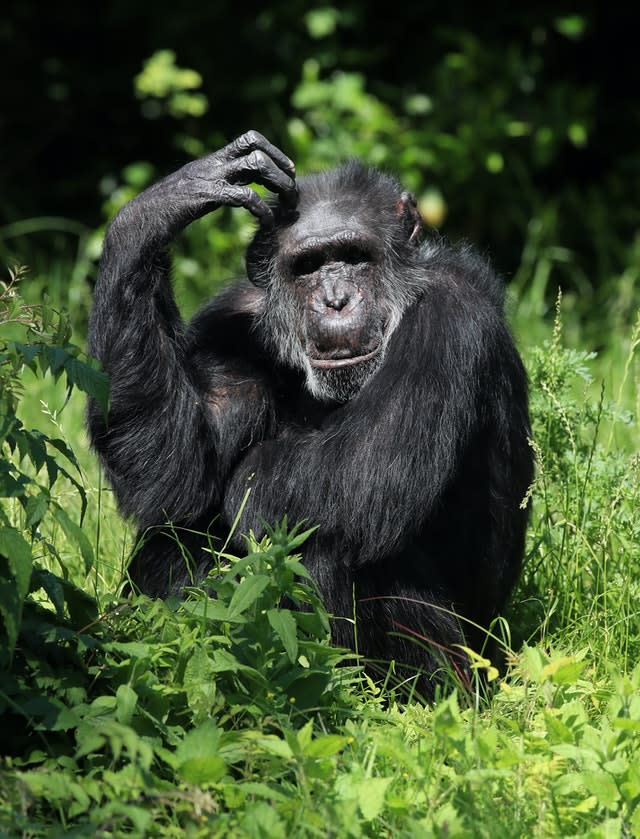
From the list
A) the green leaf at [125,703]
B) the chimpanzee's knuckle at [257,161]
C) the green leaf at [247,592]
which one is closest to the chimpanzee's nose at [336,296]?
the chimpanzee's knuckle at [257,161]

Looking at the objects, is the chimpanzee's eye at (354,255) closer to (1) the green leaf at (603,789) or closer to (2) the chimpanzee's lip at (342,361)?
(2) the chimpanzee's lip at (342,361)

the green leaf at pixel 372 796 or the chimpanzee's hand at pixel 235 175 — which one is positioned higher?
the chimpanzee's hand at pixel 235 175

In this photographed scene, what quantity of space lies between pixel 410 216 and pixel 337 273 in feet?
1.39

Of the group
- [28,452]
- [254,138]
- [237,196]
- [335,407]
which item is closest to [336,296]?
[335,407]

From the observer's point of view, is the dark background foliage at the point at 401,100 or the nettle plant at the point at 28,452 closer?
the nettle plant at the point at 28,452

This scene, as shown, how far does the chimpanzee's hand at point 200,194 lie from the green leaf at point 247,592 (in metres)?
1.51

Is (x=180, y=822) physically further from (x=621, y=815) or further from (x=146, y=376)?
(x=146, y=376)

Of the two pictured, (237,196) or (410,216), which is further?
(410,216)

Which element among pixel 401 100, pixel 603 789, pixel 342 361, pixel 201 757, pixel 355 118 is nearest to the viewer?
pixel 201 757

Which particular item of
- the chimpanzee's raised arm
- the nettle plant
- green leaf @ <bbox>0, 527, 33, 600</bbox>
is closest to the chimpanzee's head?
the chimpanzee's raised arm

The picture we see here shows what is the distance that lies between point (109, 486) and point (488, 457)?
1.42 meters

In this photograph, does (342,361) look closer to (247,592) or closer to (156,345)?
(156,345)

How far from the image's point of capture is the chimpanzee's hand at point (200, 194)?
13.9 feet

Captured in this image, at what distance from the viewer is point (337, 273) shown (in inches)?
179
